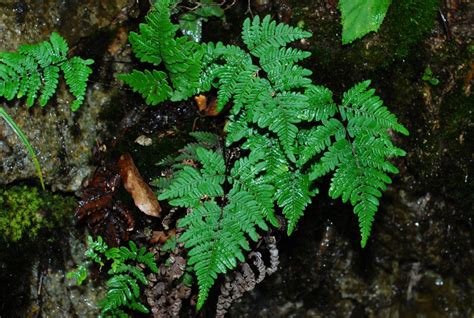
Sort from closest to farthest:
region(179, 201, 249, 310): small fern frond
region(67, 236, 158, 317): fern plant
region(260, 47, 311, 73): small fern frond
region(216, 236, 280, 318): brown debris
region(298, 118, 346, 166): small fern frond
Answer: region(179, 201, 249, 310): small fern frond → region(298, 118, 346, 166): small fern frond → region(260, 47, 311, 73): small fern frond → region(67, 236, 158, 317): fern plant → region(216, 236, 280, 318): brown debris

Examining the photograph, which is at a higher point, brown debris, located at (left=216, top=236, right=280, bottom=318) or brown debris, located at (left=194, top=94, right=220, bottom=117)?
brown debris, located at (left=194, top=94, right=220, bottom=117)

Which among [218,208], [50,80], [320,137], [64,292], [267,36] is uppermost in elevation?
[267,36]

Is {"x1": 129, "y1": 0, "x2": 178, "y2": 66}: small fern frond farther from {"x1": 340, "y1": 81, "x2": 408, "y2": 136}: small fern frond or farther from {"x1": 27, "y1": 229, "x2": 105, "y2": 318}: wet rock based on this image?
{"x1": 27, "y1": 229, "x2": 105, "y2": 318}: wet rock

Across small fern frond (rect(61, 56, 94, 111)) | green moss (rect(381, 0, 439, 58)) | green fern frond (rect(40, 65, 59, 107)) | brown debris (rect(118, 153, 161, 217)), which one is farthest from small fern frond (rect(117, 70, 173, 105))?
green moss (rect(381, 0, 439, 58))

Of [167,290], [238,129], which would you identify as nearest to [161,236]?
[167,290]

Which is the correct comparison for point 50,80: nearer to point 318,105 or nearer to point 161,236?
point 161,236

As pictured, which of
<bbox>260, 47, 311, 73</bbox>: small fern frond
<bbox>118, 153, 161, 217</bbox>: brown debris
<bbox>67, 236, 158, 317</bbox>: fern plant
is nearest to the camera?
<bbox>260, 47, 311, 73</bbox>: small fern frond

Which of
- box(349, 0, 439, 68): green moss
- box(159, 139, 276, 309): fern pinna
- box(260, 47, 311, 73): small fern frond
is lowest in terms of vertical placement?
box(159, 139, 276, 309): fern pinna
